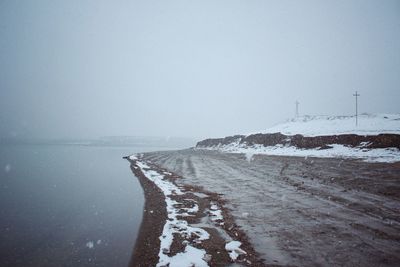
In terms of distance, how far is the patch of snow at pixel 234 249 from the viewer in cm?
649

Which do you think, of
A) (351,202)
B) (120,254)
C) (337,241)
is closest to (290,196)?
(351,202)

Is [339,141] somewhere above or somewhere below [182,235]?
above

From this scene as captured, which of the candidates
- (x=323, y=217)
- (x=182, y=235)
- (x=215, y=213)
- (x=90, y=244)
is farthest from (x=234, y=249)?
(x=90, y=244)

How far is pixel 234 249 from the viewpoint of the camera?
689 centimetres

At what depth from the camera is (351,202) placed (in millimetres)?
10672

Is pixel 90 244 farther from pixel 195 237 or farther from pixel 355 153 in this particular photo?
pixel 355 153

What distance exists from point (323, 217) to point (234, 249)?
3.97 meters

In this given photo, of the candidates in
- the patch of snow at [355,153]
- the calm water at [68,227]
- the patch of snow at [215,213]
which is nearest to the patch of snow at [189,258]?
the calm water at [68,227]

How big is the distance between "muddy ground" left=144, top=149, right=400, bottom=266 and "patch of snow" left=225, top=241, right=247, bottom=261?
1.39 feet

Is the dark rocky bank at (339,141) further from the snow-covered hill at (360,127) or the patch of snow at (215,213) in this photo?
the patch of snow at (215,213)

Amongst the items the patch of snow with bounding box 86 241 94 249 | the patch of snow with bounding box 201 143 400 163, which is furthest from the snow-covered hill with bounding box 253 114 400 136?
the patch of snow with bounding box 86 241 94 249

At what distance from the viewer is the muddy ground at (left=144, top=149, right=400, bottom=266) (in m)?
6.20

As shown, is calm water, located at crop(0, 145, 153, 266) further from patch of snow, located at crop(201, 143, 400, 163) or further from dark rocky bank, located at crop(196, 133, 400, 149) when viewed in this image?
dark rocky bank, located at crop(196, 133, 400, 149)

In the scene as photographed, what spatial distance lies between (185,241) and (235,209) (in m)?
3.88
